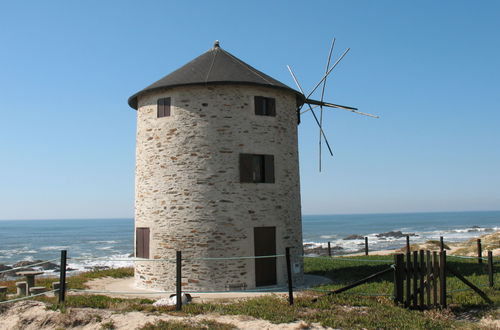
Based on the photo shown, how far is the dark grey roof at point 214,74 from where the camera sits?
48.9 feet

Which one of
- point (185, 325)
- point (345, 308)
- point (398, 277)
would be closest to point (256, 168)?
point (345, 308)

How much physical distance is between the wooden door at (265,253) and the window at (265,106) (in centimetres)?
404

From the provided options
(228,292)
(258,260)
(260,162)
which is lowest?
(228,292)

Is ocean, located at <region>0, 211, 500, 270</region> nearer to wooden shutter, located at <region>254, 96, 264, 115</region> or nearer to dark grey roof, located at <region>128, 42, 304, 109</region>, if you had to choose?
dark grey roof, located at <region>128, 42, 304, 109</region>

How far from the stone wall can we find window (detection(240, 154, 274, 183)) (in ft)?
0.64

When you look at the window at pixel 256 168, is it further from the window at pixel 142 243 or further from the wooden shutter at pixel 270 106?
the window at pixel 142 243

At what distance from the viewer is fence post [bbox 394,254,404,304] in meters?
10.6

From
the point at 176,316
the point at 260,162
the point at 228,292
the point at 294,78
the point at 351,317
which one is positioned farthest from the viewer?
the point at 294,78

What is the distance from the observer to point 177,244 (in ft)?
47.1

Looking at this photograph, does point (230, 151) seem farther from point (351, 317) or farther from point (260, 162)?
point (351, 317)

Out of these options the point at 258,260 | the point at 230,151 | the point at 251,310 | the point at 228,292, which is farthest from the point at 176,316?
the point at 230,151

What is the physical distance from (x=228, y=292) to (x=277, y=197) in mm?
3618

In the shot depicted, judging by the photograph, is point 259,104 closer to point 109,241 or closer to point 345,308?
point 345,308

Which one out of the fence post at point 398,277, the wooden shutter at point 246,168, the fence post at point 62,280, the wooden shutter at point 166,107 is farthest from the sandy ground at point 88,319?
the wooden shutter at point 166,107
